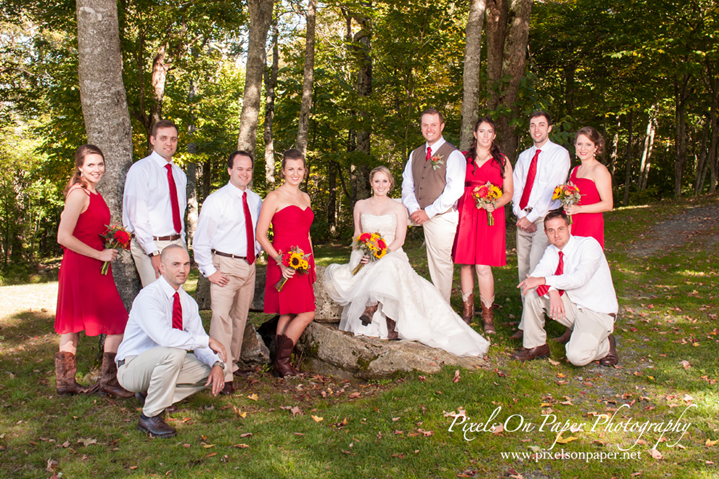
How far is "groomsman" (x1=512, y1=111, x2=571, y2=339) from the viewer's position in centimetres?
631

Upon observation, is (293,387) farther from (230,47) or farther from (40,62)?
(230,47)

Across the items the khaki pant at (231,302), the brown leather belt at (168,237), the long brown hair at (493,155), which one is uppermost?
the long brown hair at (493,155)

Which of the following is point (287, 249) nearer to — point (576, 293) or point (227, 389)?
point (227, 389)

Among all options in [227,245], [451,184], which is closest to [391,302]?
[451,184]

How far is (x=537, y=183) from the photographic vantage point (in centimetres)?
644

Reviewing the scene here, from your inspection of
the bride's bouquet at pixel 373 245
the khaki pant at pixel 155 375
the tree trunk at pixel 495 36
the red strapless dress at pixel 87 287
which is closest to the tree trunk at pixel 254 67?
the bride's bouquet at pixel 373 245

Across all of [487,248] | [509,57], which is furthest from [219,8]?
[487,248]

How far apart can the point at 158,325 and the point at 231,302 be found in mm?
1220

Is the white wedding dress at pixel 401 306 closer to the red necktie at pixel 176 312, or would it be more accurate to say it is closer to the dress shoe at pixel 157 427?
the red necktie at pixel 176 312

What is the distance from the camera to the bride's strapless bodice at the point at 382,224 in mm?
6242

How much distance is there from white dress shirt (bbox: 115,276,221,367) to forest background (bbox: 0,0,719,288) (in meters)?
1.77

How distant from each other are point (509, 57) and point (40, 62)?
15.4 meters

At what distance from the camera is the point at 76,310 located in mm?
4984

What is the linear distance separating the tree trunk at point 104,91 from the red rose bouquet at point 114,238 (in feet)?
2.49
